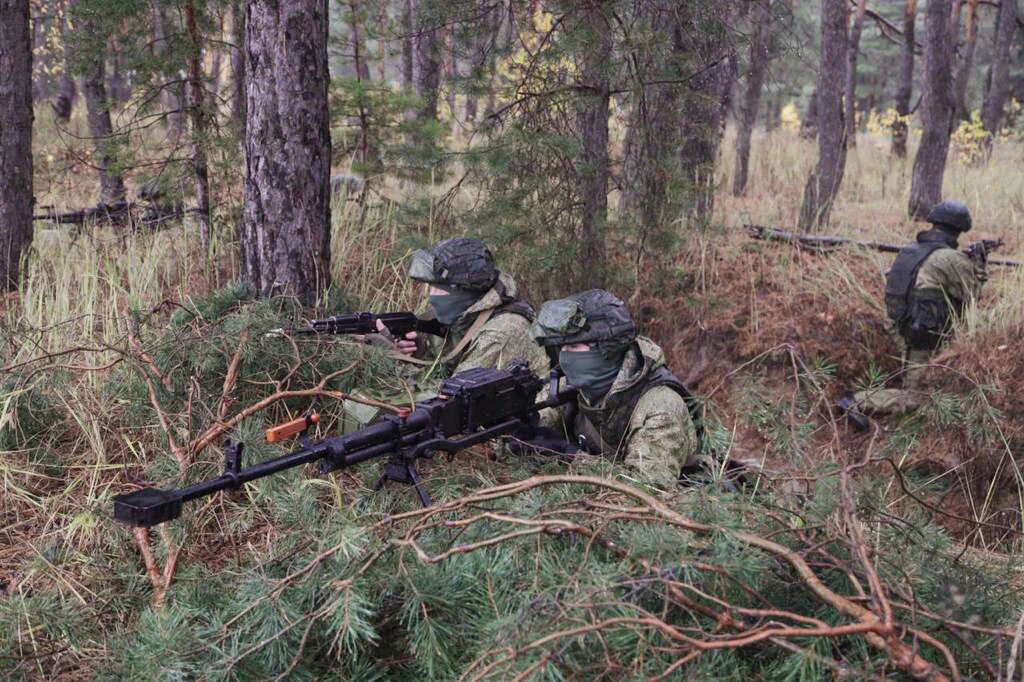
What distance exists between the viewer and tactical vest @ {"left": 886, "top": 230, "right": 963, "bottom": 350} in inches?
249

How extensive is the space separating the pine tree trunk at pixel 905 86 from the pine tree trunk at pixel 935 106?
4.49m

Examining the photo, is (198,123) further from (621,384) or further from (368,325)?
(621,384)

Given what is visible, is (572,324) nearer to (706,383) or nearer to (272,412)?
(272,412)

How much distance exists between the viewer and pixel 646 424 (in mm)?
3346

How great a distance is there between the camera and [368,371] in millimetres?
3830

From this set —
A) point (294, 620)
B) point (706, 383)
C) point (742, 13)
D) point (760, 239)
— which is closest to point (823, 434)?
point (706, 383)

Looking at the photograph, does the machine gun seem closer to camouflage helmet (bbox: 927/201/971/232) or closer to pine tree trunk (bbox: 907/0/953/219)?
camouflage helmet (bbox: 927/201/971/232)

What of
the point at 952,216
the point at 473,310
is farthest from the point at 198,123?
the point at 952,216

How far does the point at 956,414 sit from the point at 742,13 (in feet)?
12.3

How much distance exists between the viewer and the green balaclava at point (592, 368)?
3.43m

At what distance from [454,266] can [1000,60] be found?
15056 mm

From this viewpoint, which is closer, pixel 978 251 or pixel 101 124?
pixel 978 251

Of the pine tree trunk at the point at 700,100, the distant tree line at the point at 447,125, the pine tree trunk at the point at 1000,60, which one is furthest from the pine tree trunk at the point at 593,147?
the pine tree trunk at the point at 1000,60

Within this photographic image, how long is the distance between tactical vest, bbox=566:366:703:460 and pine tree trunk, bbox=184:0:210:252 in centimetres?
324
